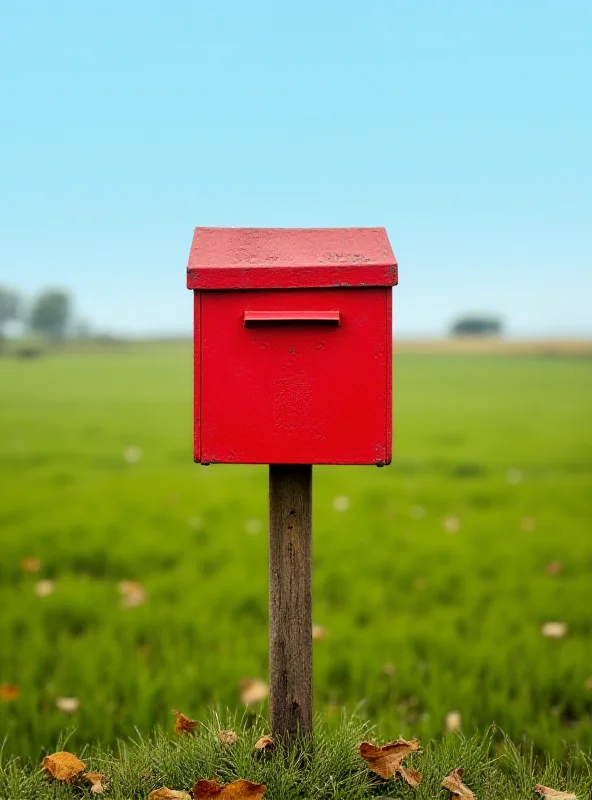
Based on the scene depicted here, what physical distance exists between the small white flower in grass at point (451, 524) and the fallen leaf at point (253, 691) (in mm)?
2618

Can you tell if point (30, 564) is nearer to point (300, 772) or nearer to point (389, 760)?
point (300, 772)

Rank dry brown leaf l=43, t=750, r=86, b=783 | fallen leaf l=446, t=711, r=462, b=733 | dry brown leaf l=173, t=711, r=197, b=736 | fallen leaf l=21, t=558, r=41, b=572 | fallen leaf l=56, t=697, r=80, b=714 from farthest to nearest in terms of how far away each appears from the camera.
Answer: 1. fallen leaf l=21, t=558, r=41, b=572
2. fallen leaf l=56, t=697, r=80, b=714
3. fallen leaf l=446, t=711, r=462, b=733
4. dry brown leaf l=173, t=711, r=197, b=736
5. dry brown leaf l=43, t=750, r=86, b=783

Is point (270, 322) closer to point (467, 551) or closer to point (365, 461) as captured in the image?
point (365, 461)

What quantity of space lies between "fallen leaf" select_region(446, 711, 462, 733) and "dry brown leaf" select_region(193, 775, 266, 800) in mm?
1139

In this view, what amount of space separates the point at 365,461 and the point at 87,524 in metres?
3.96

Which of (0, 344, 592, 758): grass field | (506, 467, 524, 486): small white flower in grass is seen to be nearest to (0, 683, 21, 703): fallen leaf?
(0, 344, 592, 758): grass field

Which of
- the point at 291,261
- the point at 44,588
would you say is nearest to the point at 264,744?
the point at 291,261

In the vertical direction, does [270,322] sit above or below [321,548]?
above

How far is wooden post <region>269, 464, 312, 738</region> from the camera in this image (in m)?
2.23

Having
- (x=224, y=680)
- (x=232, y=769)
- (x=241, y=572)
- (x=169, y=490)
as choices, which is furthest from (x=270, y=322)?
(x=169, y=490)

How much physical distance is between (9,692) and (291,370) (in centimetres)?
217

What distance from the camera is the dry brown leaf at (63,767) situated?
7.22 ft

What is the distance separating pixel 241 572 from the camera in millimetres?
4500

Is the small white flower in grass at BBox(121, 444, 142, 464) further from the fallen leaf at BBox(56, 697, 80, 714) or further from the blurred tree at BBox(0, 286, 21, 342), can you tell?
the blurred tree at BBox(0, 286, 21, 342)
